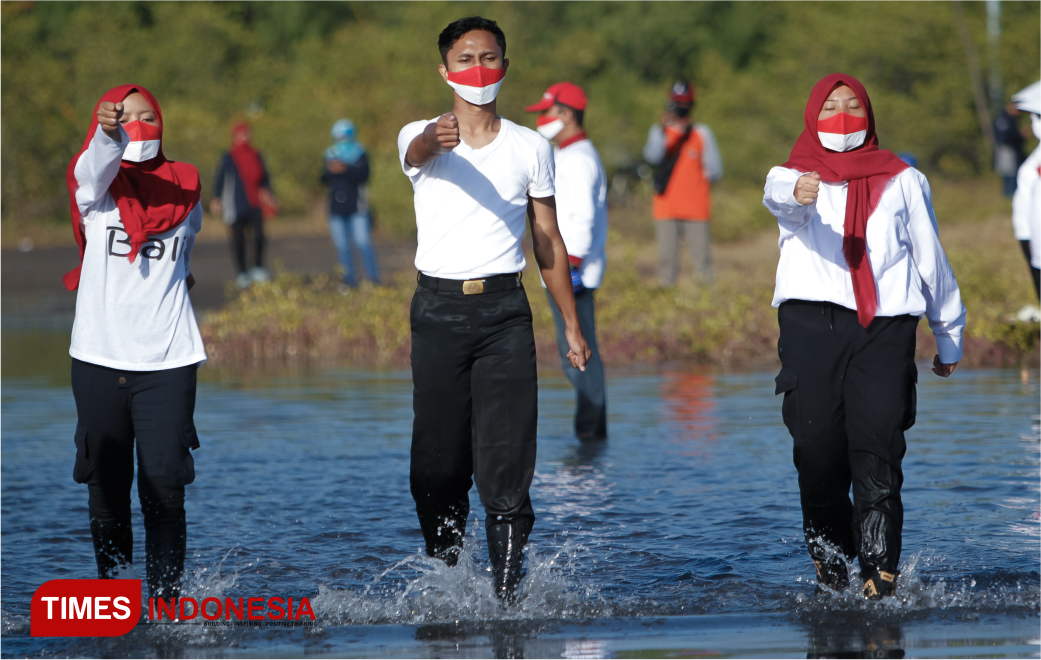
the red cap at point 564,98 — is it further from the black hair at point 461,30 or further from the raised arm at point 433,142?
the raised arm at point 433,142

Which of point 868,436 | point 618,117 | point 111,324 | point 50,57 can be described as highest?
point 50,57

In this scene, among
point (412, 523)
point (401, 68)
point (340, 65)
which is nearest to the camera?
point (412, 523)

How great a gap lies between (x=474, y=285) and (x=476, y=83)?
69cm

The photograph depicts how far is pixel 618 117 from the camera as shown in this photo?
46.4 meters

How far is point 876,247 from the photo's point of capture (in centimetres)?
455

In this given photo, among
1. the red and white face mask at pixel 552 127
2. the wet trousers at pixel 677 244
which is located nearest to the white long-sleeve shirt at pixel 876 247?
the red and white face mask at pixel 552 127

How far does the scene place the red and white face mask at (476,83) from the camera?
15.4 feet

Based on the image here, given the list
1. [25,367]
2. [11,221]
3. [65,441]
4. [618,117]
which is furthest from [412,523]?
[618,117]

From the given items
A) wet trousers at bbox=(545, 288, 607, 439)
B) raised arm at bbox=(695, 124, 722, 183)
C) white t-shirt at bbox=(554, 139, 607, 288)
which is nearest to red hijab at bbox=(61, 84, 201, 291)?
white t-shirt at bbox=(554, 139, 607, 288)

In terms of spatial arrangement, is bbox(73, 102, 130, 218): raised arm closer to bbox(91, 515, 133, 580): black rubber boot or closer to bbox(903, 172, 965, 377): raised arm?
bbox(91, 515, 133, 580): black rubber boot

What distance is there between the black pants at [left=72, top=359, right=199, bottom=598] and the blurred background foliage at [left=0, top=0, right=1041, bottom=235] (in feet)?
69.5

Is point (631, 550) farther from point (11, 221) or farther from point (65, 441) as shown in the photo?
point (11, 221)

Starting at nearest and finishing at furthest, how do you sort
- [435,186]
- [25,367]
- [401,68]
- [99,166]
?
[99,166] < [435,186] < [25,367] < [401,68]

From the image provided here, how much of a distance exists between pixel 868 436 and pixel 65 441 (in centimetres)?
565
